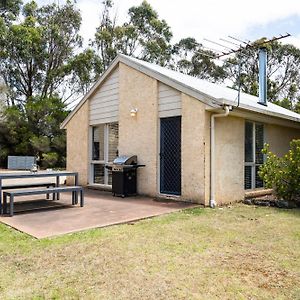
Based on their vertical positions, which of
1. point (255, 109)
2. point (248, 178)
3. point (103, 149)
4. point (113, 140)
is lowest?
point (248, 178)

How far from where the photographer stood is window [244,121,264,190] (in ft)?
32.0

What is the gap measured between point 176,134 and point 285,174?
10.1ft

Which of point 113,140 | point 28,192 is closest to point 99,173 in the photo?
point 113,140

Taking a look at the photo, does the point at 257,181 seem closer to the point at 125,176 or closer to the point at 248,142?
the point at 248,142

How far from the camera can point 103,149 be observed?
11617mm

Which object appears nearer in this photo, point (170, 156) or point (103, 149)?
point (170, 156)

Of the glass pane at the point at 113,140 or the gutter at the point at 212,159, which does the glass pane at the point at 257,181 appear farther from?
the glass pane at the point at 113,140

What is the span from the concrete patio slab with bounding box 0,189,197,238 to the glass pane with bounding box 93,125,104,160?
2824 millimetres

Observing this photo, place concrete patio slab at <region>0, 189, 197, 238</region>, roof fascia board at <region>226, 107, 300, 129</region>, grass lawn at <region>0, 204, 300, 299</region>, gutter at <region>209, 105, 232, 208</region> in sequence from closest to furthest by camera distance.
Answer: grass lawn at <region>0, 204, 300, 299</region> → concrete patio slab at <region>0, 189, 197, 238</region> → gutter at <region>209, 105, 232, 208</region> → roof fascia board at <region>226, 107, 300, 129</region>

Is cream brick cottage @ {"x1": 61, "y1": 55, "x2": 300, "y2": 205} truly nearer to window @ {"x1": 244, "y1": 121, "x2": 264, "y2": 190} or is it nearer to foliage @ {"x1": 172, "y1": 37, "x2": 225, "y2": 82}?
A: window @ {"x1": 244, "y1": 121, "x2": 264, "y2": 190}

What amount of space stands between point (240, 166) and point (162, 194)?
240 centimetres

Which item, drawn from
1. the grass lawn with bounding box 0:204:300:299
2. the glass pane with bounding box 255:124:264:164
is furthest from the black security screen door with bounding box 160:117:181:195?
the grass lawn with bounding box 0:204:300:299

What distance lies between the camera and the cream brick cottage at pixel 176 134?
8.20 metres

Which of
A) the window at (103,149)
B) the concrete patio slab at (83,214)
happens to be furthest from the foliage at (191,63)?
the concrete patio slab at (83,214)
